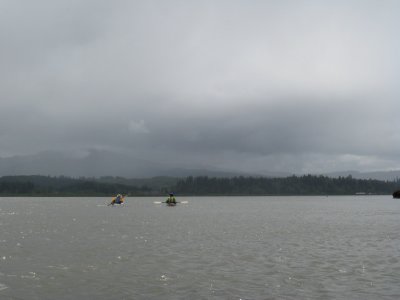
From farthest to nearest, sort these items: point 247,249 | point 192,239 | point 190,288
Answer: point 192,239
point 247,249
point 190,288

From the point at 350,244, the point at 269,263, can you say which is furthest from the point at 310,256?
the point at 350,244

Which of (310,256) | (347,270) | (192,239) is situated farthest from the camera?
(192,239)

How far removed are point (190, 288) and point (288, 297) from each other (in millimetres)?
6343

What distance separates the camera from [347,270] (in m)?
33.7

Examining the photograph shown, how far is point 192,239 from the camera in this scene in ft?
188

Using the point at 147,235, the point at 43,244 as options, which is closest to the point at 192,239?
the point at 147,235

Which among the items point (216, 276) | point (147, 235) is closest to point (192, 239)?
point (147, 235)

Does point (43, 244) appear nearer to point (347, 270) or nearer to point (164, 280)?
point (164, 280)

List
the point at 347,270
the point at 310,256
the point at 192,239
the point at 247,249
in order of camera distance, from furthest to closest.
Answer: the point at 192,239 < the point at 247,249 < the point at 310,256 < the point at 347,270

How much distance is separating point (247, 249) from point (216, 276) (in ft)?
51.0

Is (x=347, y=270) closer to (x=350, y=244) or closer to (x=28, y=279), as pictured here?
(x=350, y=244)

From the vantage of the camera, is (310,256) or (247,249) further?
(247,249)

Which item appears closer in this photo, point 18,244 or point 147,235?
point 18,244

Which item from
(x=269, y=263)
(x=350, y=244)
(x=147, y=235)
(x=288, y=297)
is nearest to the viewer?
(x=288, y=297)
